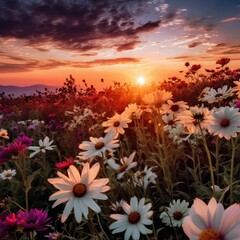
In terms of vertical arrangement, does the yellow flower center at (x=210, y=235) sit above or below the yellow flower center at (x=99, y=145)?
above

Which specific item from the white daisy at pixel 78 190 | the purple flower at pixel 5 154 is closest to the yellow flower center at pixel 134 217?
the white daisy at pixel 78 190

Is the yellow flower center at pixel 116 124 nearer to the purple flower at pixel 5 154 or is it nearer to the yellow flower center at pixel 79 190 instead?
the purple flower at pixel 5 154

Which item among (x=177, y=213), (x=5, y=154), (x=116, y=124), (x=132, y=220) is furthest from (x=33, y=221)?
(x=5, y=154)

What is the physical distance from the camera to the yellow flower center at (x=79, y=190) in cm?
142

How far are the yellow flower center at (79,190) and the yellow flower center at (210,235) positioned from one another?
2.36ft

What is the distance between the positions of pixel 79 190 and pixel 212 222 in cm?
73

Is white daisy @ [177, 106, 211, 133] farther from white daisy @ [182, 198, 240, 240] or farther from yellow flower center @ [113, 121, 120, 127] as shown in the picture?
white daisy @ [182, 198, 240, 240]

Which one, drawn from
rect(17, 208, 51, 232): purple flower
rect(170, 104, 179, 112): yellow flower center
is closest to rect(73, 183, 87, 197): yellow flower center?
rect(17, 208, 51, 232): purple flower

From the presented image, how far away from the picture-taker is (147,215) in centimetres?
157

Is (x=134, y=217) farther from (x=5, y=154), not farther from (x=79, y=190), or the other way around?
(x=5, y=154)

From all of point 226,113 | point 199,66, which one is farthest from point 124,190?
point 199,66

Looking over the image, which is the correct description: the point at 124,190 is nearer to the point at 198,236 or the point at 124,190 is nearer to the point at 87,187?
the point at 87,187

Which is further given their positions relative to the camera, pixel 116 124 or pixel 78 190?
pixel 116 124

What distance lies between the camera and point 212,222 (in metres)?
0.81
